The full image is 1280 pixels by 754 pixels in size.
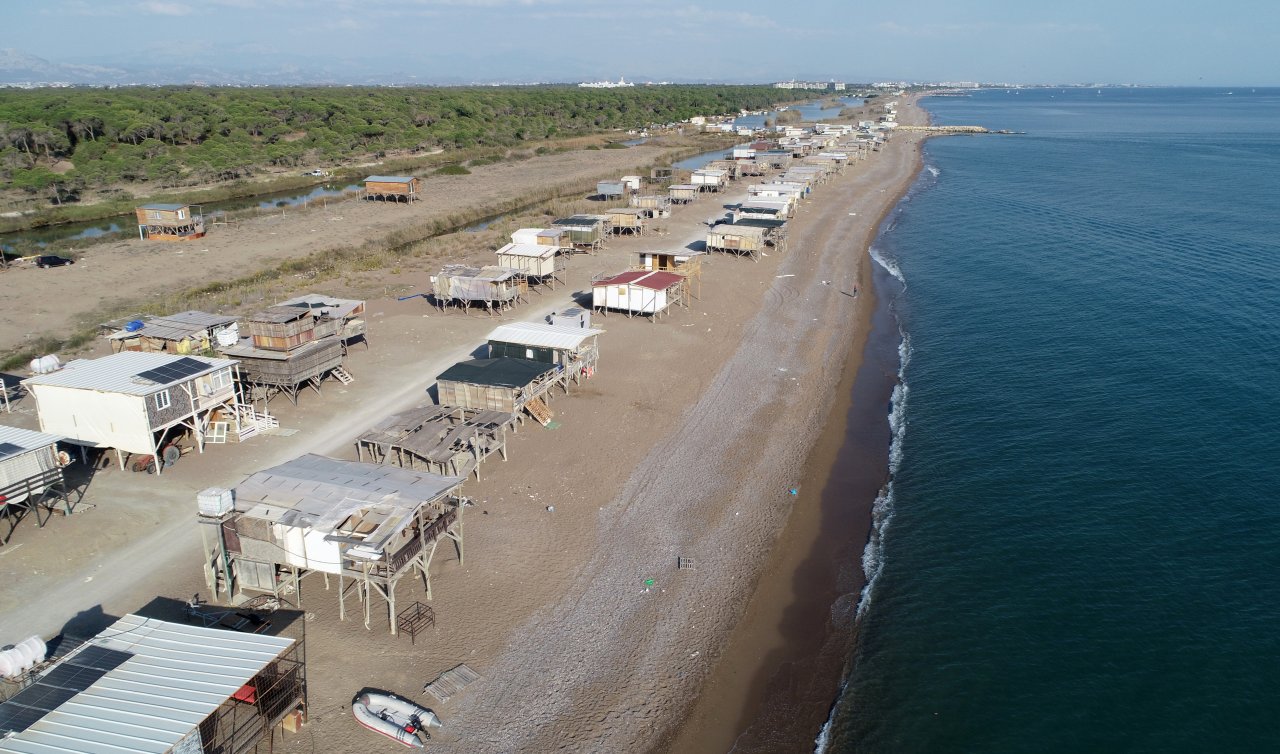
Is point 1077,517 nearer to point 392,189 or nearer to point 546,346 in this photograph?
point 546,346

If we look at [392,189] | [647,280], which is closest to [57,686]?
[647,280]

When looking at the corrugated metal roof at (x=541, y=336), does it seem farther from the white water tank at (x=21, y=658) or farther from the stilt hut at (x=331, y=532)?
the white water tank at (x=21, y=658)

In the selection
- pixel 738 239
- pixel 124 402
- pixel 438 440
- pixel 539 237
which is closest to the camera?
pixel 124 402

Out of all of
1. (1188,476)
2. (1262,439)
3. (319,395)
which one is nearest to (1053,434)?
(1188,476)

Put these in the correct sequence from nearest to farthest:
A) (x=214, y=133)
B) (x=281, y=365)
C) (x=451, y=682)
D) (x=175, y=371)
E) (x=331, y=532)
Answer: (x=451, y=682) → (x=331, y=532) → (x=175, y=371) → (x=281, y=365) → (x=214, y=133)

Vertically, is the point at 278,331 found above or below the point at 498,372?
above

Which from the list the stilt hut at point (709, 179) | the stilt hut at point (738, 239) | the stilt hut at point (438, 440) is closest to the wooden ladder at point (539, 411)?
the stilt hut at point (438, 440)

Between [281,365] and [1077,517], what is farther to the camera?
[281,365]
